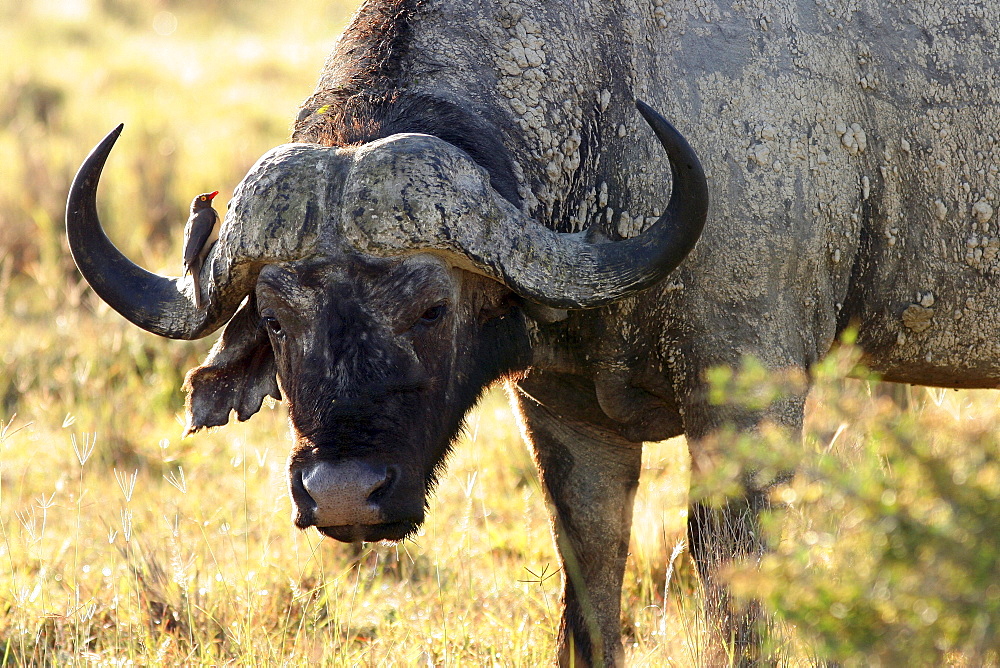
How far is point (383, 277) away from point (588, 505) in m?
1.57

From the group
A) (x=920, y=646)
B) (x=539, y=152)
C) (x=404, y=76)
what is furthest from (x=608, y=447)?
(x=920, y=646)

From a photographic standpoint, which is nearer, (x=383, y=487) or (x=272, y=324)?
(x=383, y=487)

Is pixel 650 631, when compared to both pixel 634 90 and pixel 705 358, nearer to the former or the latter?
pixel 705 358

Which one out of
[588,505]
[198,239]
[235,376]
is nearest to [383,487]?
[235,376]

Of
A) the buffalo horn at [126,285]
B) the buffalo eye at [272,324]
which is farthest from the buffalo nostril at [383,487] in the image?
the buffalo horn at [126,285]

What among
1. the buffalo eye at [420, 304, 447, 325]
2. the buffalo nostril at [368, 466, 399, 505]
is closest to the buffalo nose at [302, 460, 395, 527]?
the buffalo nostril at [368, 466, 399, 505]

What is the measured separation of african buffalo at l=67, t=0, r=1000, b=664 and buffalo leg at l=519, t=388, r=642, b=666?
0.17 meters

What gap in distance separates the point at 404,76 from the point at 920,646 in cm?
243

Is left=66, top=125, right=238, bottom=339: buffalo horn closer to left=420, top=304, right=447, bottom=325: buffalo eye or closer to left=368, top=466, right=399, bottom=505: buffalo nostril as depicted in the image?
left=420, top=304, right=447, bottom=325: buffalo eye

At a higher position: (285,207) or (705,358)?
(285,207)

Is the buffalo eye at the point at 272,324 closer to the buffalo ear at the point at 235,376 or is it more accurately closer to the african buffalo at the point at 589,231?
the african buffalo at the point at 589,231

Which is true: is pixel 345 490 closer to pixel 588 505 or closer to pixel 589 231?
pixel 589 231

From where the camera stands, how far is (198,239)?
12.0 feet

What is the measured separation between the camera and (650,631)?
442cm
